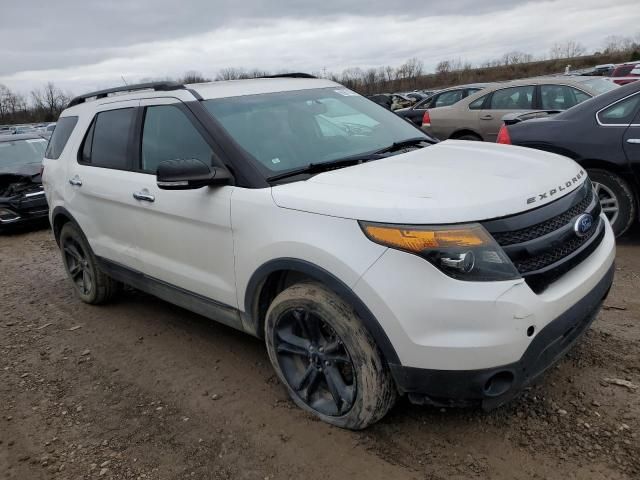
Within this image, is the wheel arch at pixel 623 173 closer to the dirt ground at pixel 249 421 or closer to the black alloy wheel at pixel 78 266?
the dirt ground at pixel 249 421

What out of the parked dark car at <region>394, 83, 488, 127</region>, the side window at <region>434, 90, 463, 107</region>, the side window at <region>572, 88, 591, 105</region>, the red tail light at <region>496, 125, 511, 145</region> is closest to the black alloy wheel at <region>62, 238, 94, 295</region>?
the red tail light at <region>496, 125, 511, 145</region>

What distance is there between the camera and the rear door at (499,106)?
9172 mm

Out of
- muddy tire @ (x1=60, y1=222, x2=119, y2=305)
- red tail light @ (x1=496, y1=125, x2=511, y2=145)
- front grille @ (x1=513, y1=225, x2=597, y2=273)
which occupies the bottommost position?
muddy tire @ (x1=60, y1=222, x2=119, y2=305)

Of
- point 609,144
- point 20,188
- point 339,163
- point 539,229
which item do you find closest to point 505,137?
point 609,144

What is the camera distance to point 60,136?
496cm

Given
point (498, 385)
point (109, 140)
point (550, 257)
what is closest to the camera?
point (498, 385)

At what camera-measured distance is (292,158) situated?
3.14 meters

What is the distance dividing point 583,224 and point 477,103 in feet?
25.4

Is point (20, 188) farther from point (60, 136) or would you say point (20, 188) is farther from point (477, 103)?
point (477, 103)

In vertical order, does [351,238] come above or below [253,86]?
below

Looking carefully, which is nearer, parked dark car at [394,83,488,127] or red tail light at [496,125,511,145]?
red tail light at [496,125,511,145]

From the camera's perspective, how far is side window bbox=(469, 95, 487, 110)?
9.80 m

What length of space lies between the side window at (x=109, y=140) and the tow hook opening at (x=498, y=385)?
2.84 m

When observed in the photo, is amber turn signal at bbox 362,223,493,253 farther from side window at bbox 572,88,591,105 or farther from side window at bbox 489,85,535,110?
side window at bbox 489,85,535,110
